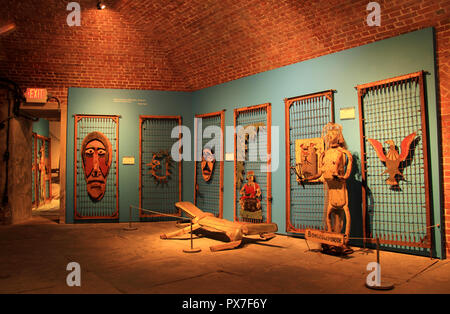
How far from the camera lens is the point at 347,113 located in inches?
239

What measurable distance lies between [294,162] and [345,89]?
1621mm

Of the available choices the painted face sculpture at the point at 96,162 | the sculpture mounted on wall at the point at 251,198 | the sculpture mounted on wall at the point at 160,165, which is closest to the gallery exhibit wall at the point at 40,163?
the painted face sculpture at the point at 96,162

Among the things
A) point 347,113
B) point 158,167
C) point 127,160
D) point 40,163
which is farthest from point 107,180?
point 347,113

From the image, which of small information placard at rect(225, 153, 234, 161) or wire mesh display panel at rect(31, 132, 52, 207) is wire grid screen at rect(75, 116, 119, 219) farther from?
wire mesh display panel at rect(31, 132, 52, 207)

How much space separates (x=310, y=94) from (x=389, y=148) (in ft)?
5.85

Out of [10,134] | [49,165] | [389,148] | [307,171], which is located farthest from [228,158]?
[49,165]

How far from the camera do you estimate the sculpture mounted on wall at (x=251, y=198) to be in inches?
292

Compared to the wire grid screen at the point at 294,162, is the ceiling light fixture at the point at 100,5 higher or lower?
higher

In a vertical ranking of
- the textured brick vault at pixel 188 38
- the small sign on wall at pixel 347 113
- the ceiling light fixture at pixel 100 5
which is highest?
the ceiling light fixture at pixel 100 5

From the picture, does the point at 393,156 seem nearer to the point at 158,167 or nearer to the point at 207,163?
the point at 207,163

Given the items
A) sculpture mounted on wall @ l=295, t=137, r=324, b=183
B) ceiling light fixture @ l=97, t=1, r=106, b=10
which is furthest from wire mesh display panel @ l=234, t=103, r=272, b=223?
ceiling light fixture @ l=97, t=1, r=106, b=10

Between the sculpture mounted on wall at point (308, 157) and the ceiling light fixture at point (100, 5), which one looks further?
the ceiling light fixture at point (100, 5)

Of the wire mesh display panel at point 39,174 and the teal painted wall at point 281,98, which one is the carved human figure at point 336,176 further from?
the wire mesh display panel at point 39,174

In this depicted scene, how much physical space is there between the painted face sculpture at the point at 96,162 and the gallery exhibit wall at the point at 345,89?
2828 mm
